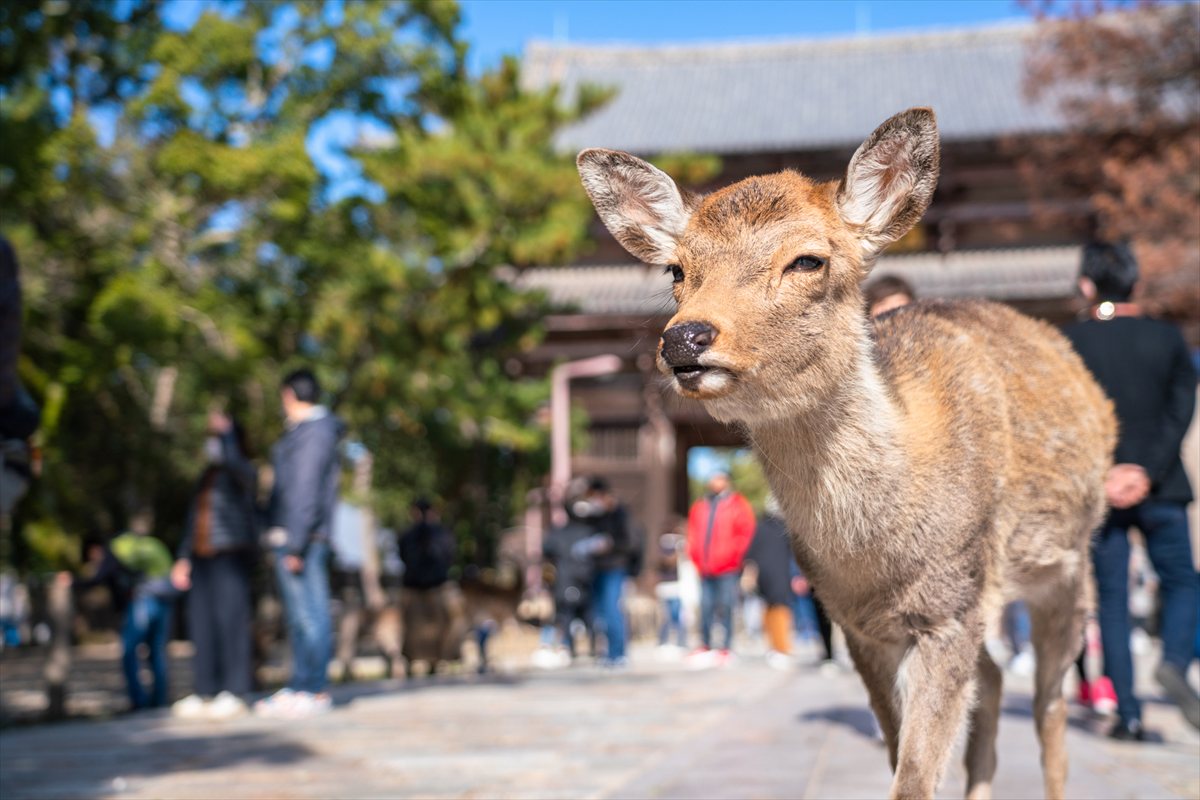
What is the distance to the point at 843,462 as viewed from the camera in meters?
3.42

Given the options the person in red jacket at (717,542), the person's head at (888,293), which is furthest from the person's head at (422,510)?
the person's head at (888,293)

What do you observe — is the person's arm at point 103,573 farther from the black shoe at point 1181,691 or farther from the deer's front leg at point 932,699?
the deer's front leg at point 932,699

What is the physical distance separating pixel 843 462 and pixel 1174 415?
3175 millimetres

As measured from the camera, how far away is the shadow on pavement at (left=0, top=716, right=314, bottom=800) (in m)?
5.05

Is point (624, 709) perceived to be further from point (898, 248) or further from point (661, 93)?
point (661, 93)

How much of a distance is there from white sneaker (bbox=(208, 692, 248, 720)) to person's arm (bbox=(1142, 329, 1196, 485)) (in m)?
5.23

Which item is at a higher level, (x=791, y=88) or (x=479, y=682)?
(x=791, y=88)

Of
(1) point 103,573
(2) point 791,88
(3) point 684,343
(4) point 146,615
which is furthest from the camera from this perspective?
(2) point 791,88

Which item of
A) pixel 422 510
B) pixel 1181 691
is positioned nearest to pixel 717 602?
pixel 422 510

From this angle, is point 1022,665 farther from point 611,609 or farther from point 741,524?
point 611,609

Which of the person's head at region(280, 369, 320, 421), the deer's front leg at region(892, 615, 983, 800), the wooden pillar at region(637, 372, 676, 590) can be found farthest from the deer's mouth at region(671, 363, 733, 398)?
the wooden pillar at region(637, 372, 676, 590)

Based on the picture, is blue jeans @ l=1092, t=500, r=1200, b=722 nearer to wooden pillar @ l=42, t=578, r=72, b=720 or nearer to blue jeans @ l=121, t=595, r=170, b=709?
wooden pillar @ l=42, t=578, r=72, b=720

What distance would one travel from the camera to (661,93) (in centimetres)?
3014

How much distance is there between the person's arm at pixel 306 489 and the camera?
25.1ft
